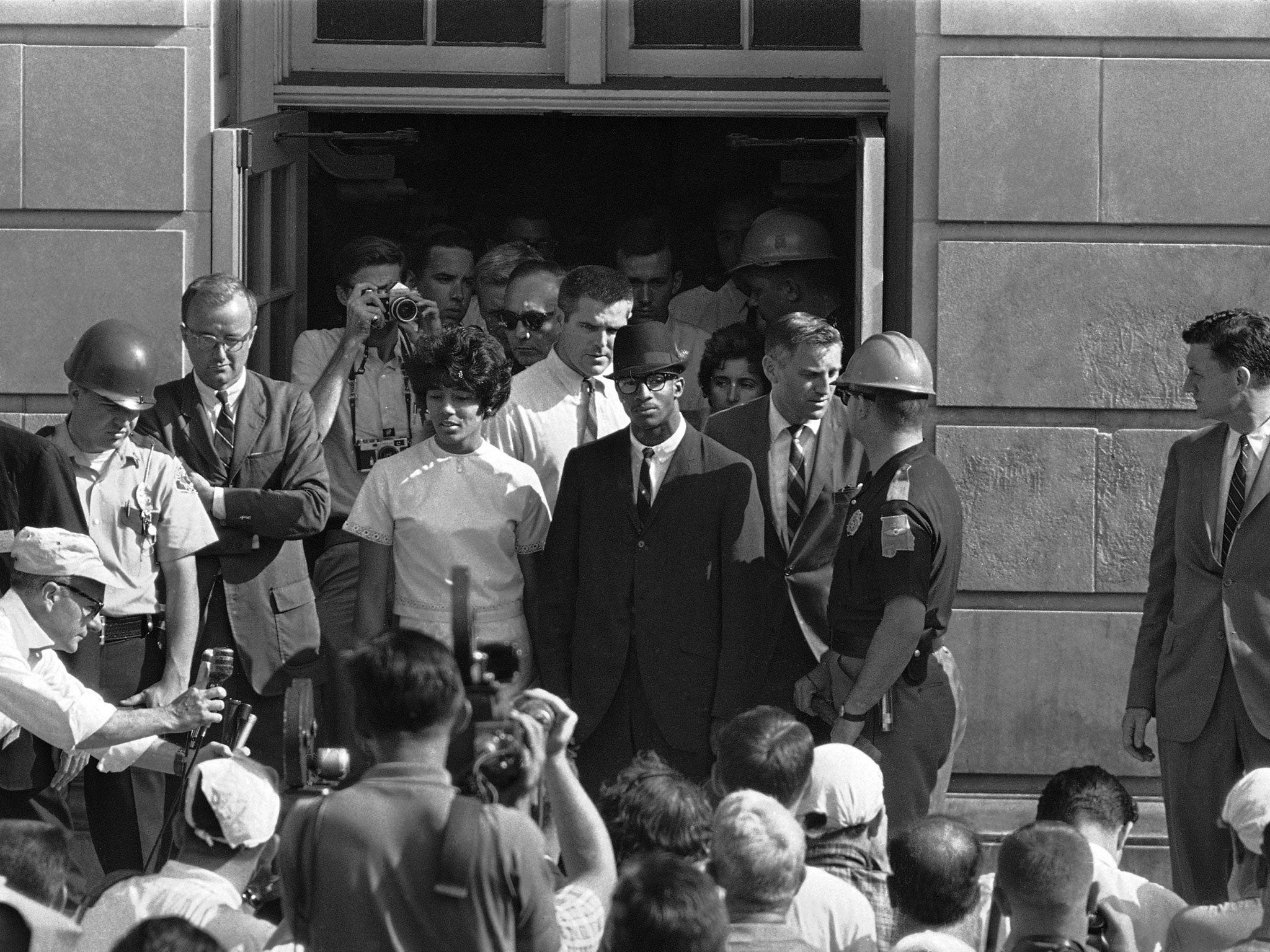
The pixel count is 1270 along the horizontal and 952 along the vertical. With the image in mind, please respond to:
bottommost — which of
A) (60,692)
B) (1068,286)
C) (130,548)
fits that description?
(60,692)

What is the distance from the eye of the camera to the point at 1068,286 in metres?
6.51

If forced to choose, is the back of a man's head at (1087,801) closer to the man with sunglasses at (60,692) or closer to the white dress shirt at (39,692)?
the man with sunglasses at (60,692)

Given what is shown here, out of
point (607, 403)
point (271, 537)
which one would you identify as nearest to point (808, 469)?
point (607, 403)

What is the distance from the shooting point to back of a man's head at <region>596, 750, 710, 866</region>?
3.63m

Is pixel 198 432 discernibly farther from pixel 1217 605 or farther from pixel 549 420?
pixel 1217 605

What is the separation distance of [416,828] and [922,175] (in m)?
3.99

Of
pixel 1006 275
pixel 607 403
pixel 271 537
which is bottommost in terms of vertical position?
pixel 271 537

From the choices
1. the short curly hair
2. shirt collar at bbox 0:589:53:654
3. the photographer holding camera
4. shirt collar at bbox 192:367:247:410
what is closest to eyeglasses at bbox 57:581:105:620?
shirt collar at bbox 0:589:53:654

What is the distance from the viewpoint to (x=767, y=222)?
753 centimetres

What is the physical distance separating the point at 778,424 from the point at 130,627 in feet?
6.57

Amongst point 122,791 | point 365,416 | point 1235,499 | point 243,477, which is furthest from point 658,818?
point 365,416

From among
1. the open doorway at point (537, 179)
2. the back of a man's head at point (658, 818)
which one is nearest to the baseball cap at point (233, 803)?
the back of a man's head at point (658, 818)

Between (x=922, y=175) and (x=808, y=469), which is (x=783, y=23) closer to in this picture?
(x=922, y=175)

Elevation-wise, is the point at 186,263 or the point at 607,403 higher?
the point at 186,263
